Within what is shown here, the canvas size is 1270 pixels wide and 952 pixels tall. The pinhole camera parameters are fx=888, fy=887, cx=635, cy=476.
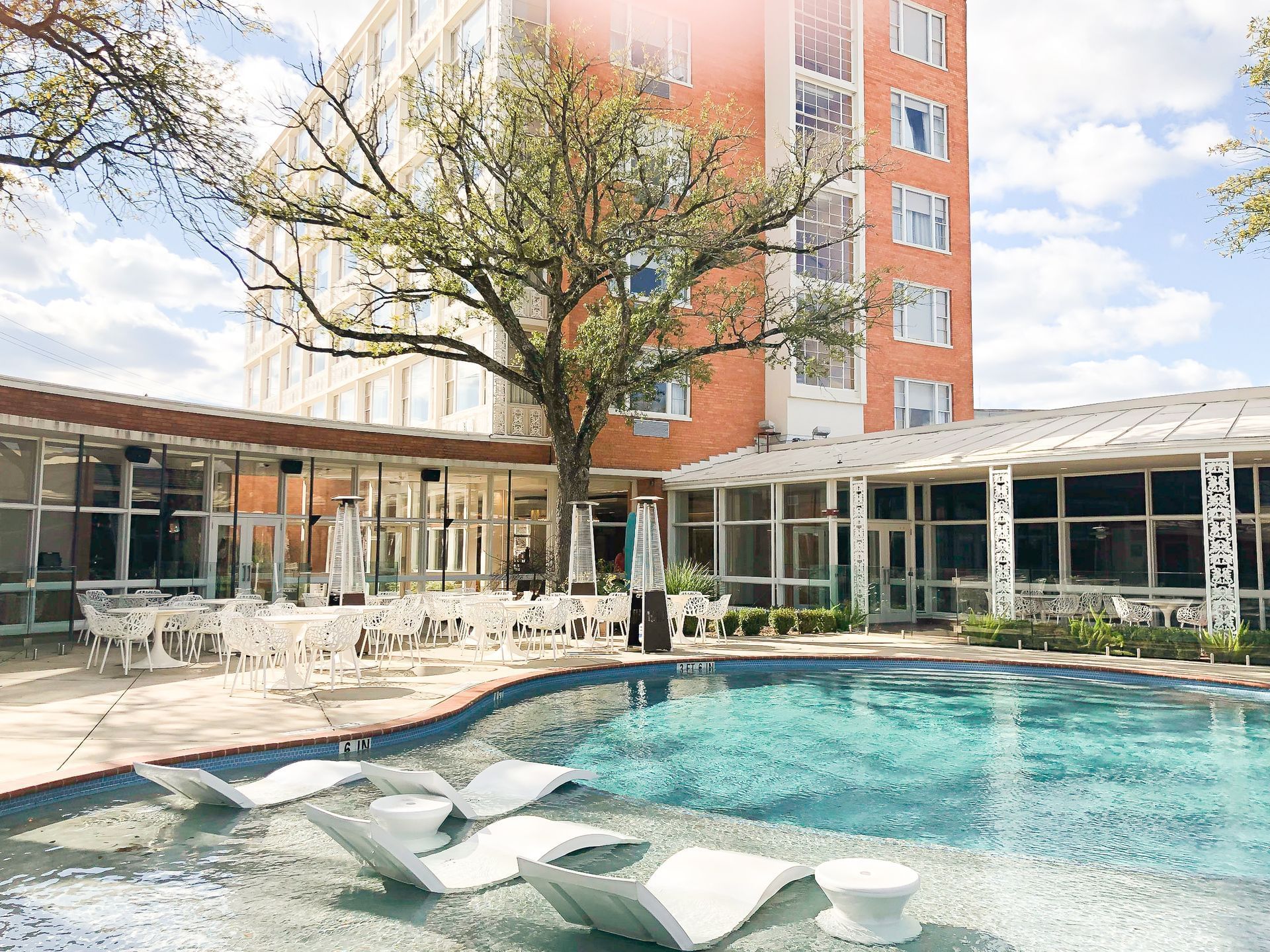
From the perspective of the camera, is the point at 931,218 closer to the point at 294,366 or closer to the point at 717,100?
the point at 717,100

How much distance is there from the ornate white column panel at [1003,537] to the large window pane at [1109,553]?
127 cm

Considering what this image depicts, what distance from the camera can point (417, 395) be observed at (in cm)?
2433

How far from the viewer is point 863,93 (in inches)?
957

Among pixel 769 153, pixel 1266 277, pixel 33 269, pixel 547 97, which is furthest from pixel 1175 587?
pixel 33 269

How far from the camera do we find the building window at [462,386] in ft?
68.1

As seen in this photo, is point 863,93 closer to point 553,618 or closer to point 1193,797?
point 553,618

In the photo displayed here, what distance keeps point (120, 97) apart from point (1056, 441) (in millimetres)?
13066

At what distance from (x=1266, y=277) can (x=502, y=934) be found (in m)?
20.3

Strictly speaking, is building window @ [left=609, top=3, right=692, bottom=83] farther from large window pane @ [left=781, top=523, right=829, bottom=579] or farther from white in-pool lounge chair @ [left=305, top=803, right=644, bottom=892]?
white in-pool lounge chair @ [left=305, top=803, right=644, bottom=892]

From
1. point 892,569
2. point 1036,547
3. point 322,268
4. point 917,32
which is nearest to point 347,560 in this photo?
point 892,569

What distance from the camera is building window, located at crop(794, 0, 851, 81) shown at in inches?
933

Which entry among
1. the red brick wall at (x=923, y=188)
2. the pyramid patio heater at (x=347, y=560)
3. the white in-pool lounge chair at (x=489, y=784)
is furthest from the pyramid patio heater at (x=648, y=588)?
the red brick wall at (x=923, y=188)

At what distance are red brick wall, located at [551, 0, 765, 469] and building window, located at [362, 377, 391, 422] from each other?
845 cm

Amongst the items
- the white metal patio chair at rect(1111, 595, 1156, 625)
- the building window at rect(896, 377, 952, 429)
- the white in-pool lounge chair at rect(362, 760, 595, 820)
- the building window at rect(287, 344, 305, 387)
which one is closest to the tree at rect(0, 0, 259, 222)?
the white in-pool lounge chair at rect(362, 760, 595, 820)
